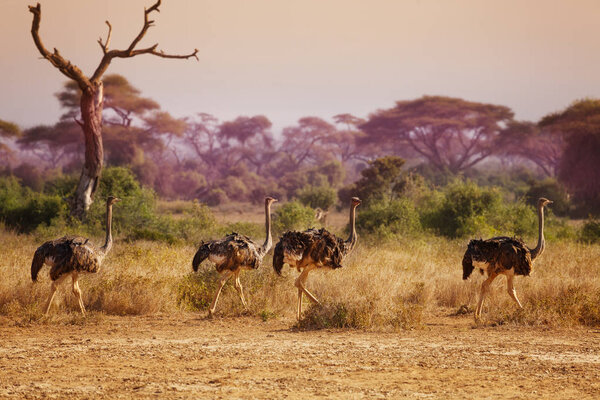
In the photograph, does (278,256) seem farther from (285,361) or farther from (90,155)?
(90,155)

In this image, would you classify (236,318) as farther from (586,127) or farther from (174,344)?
(586,127)

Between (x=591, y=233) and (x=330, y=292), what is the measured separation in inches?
354

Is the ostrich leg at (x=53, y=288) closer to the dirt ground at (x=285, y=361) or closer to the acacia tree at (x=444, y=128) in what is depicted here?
the dirt ground at (x=285, y=361)

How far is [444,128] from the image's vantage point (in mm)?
39844

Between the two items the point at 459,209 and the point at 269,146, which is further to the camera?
the point at 269,146

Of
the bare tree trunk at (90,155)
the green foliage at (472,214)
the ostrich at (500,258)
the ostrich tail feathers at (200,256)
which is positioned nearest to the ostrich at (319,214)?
the green foliage at (472,214)

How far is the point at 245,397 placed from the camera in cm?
565

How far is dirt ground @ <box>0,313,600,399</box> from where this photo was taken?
5855 millimetres

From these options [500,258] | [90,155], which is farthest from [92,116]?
[500,258]

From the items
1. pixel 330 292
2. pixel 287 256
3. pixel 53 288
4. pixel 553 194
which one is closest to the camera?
pixel 53 288

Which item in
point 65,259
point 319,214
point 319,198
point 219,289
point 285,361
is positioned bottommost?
point 285,361

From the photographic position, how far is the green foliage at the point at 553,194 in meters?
26.5

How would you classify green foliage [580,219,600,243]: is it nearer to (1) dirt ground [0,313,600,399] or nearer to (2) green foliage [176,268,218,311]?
(1) dirt ground [0,313,600,399]

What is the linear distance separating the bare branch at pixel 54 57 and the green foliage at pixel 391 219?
7.21 m
